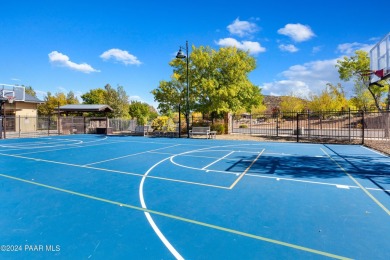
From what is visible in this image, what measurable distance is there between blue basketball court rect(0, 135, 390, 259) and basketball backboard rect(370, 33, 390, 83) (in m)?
5.18

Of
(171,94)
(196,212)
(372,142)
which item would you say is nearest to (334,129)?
(372,142)

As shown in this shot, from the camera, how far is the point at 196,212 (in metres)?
5.80

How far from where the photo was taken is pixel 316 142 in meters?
20.6

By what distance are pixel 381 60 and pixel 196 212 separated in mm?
13286

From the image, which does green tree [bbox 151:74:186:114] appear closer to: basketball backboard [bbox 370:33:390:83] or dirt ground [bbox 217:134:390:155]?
dirt ground [bbox 217:134:390:155]

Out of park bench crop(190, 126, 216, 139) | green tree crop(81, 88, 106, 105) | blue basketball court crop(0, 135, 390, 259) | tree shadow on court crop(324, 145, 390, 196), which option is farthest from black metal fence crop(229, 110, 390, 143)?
green tree crop(81, 88, 106, 105)

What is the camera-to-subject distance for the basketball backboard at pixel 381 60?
1173 cm

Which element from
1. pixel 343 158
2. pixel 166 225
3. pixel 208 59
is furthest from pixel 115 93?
pixel 166 225

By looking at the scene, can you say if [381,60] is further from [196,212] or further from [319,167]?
[196,212]

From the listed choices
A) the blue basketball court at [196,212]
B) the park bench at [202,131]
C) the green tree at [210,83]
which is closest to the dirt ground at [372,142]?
the park bench at [202,131]

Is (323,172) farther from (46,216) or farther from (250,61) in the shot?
(250,61)

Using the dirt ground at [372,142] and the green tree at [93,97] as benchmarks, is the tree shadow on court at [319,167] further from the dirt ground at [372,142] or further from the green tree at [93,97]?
the green tree at [93,97]

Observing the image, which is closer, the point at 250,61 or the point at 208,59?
the point at 208,59

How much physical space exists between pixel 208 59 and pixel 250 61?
18.1 ft
